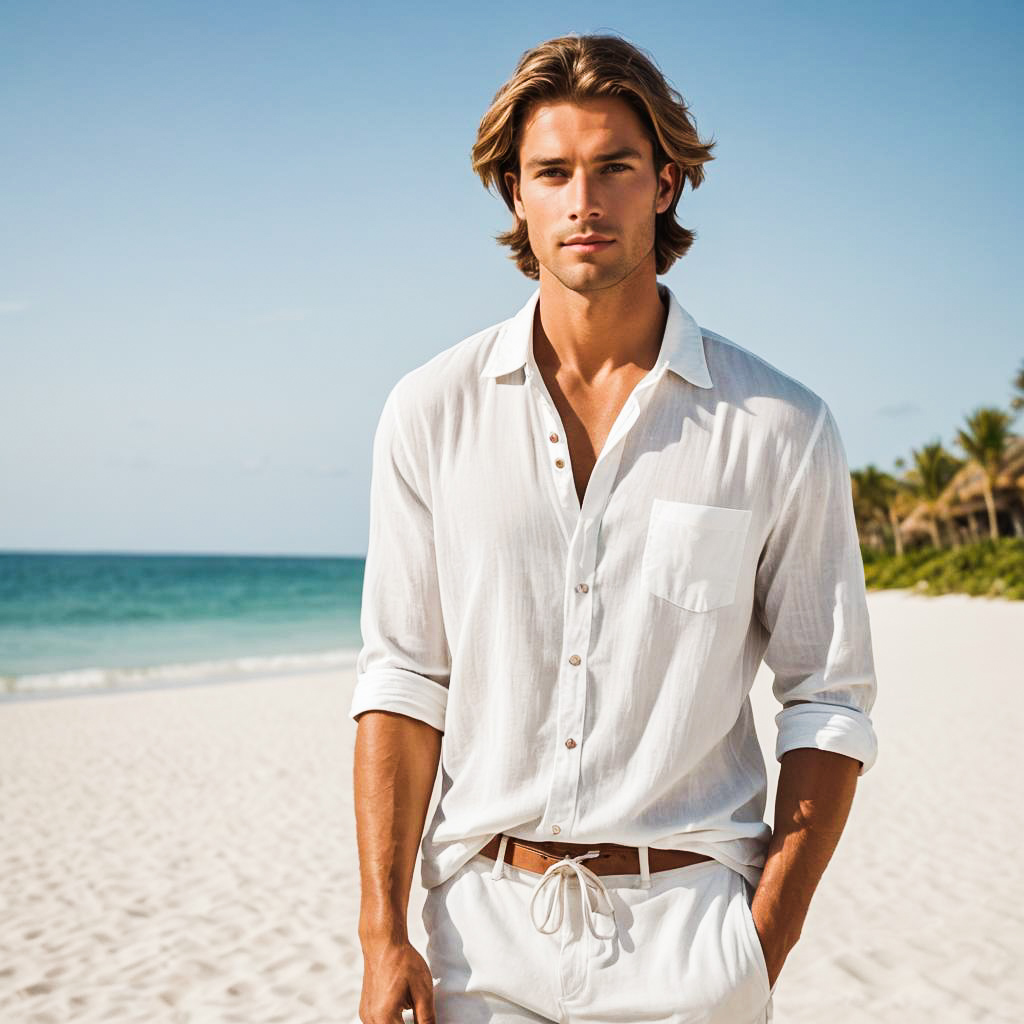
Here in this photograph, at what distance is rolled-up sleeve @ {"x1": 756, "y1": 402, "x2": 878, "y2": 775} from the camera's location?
1727 millimetres

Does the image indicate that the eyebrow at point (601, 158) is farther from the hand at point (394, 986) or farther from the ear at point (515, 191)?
the hand at point (394, 986)

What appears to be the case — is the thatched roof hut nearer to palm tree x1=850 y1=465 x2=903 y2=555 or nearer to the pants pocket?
palm tree x1=850 y1=465 x2=903 y2=555

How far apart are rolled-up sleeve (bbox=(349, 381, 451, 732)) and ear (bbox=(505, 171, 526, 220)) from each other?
1.40 ft

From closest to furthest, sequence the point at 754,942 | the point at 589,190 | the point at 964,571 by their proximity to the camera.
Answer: the point at 754,942 < the point at 589,190 < the point at 964,571

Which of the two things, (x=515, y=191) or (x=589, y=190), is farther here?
(x=515, y=191)

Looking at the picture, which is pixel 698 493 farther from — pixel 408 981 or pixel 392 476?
pixel 408 981

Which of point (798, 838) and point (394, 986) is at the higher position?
point (798, 838)

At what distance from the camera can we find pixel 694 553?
1.66 meters

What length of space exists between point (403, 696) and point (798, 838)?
0.67 meters

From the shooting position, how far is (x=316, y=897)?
7324mm

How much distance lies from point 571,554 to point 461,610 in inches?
8.7

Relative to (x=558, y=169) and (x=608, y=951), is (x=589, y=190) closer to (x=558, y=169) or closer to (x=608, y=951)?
(x=558, y=169)

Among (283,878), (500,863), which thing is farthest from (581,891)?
(283,878)

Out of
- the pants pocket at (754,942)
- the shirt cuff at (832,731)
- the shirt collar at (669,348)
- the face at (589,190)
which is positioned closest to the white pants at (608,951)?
the pants pocket at (754,942)
